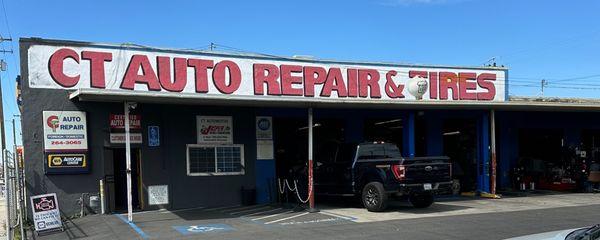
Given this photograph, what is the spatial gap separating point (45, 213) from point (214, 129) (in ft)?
18.4

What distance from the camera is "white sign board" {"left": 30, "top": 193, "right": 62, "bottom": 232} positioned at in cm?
1299

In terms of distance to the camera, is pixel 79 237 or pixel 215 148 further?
pixel 215 148

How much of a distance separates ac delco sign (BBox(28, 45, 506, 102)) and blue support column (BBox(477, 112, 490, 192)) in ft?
7.20

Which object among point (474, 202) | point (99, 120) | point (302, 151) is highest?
point (99, 120)

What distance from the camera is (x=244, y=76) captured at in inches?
714

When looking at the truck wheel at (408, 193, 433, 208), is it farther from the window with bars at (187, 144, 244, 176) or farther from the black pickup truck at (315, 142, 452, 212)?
the window with bars at (187, 144, 244, 176)

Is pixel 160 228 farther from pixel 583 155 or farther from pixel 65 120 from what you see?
pixel 583 155

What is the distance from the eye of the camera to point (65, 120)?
15055mm

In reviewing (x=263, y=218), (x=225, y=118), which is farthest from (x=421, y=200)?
(x=225, y=118)

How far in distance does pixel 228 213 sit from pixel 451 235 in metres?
6.50

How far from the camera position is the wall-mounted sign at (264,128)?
59.1ft

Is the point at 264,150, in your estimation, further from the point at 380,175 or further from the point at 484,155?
the point at 484,155

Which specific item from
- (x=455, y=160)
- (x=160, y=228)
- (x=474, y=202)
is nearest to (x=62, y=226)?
(x=160, y=228)

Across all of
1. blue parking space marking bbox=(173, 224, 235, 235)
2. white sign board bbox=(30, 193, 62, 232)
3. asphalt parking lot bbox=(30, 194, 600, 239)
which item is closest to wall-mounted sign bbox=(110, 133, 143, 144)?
asphalt parking lot bbox=(30, 194, 600, 239)
